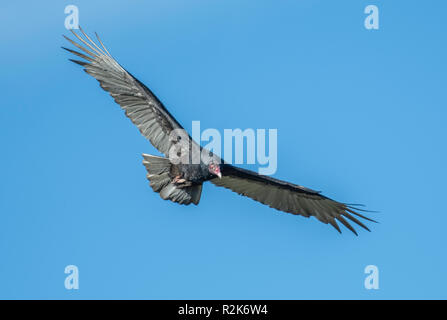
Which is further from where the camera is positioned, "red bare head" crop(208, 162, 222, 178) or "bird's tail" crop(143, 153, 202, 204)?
"bird's tail" crop(143, 153, 202, 204)

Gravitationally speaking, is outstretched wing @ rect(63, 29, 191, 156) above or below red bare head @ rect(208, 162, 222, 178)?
above

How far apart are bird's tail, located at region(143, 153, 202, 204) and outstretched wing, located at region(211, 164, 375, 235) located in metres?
1.08

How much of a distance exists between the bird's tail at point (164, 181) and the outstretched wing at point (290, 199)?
108 cm

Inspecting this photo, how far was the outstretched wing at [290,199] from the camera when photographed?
14586 mm

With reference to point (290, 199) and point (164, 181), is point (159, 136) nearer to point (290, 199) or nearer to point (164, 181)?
point (164, 181)

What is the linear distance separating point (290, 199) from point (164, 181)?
8.78ft

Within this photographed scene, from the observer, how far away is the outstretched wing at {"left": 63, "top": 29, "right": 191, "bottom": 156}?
1309cm

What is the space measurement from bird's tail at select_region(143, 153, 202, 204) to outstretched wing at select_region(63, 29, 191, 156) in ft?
0.88

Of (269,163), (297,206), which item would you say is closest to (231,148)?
(269,163)

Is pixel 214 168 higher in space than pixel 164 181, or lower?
higher

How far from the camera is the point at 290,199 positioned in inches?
590

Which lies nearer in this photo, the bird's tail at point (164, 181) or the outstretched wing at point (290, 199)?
the bird's tail at point (164, 181)

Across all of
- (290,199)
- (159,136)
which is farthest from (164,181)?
(290,199)

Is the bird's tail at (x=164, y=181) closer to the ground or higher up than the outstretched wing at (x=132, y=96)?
closer to the ground
